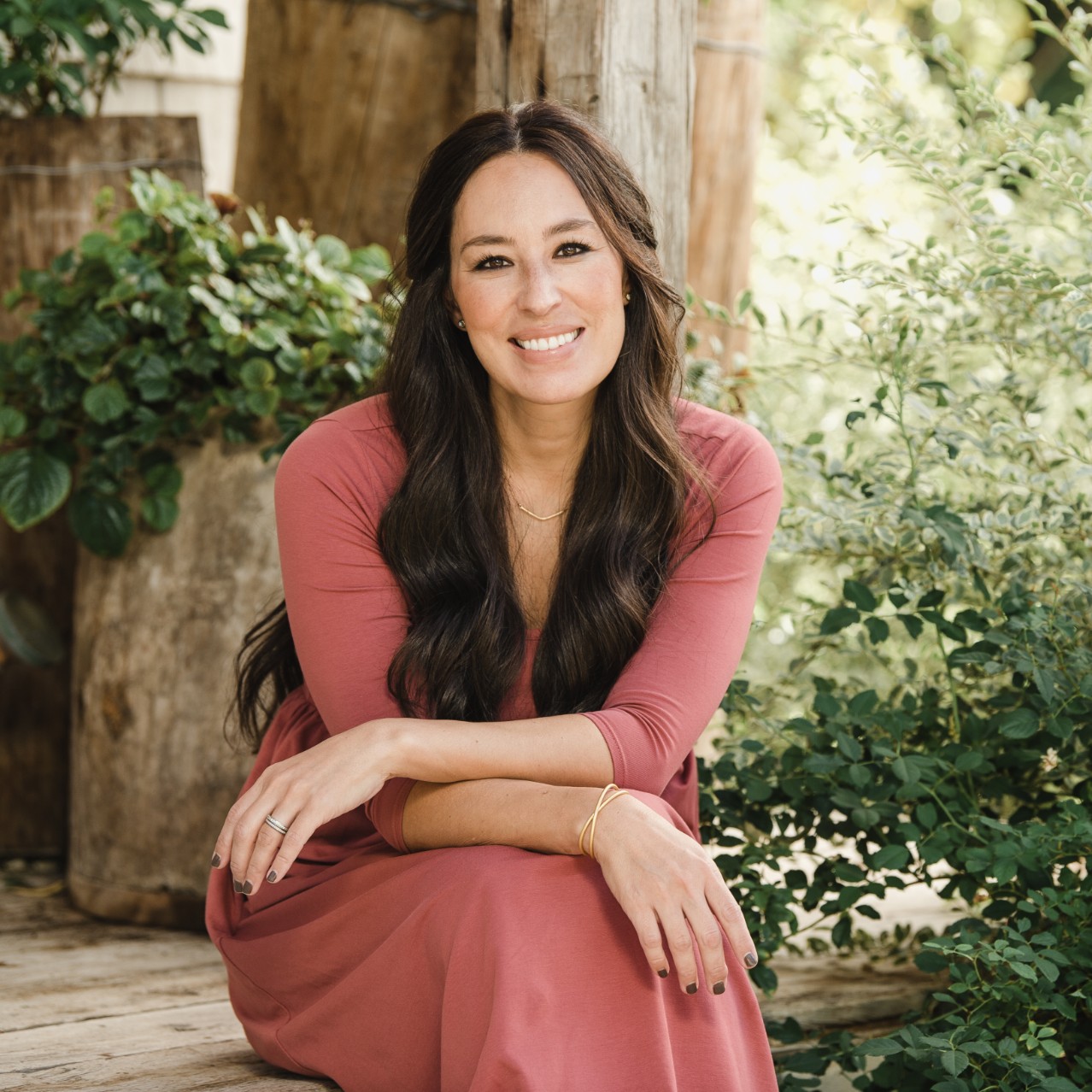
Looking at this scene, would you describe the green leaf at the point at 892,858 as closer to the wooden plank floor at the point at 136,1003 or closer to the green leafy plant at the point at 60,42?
the wooden plank floor at the point at 136,1003

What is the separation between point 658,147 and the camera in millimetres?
2357

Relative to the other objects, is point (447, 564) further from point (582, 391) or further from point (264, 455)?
point (264, 455)

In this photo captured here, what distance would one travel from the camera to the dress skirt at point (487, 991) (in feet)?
4.91

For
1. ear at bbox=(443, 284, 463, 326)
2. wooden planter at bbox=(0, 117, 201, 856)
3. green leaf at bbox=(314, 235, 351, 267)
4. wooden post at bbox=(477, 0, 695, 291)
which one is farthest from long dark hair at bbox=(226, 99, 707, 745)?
wooden planter at bbox=(0, 117, 201, 856)

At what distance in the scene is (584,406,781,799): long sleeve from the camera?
1.74m

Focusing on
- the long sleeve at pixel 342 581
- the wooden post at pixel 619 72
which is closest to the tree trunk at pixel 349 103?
the wooden post at pixel 619 72

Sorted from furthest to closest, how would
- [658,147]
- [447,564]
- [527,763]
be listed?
[658,147]
[447,564]
[527,763]

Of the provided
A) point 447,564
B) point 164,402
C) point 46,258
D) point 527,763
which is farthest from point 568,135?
point 46,258

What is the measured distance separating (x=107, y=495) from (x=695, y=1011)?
1.62m

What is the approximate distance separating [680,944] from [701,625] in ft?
1.62

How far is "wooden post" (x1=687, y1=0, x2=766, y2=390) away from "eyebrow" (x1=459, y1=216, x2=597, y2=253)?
1738 millimetres

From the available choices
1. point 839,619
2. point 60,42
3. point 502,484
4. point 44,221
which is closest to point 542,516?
point 502,484

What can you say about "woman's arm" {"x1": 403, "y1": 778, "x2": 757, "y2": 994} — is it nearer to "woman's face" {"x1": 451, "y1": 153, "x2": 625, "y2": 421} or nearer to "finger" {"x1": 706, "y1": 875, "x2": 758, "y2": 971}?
"finger" {"x1": 706, "y1": 875, "x2": 758, "y2": 971}

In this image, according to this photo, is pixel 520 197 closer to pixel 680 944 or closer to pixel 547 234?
pixel 547 234
